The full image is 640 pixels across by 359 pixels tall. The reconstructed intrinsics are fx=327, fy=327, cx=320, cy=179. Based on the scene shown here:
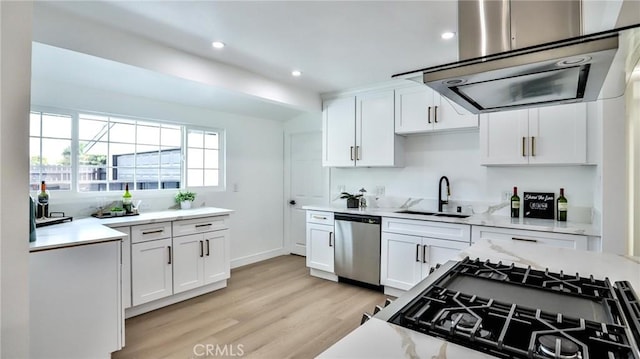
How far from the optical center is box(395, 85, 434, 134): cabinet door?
3.50 metres

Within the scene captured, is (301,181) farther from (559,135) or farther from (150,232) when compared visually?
(559,135)

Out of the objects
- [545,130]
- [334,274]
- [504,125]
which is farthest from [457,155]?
[334,274]

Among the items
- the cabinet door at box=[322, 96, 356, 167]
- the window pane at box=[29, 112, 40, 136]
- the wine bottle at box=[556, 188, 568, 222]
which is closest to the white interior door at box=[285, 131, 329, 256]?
the cabinet door at box=[322, 96, 356, 167]

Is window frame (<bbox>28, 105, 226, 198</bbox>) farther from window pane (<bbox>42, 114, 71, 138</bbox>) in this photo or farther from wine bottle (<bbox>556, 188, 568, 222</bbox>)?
wine bottle (<bbox>556, 188, 568, 222</bbox>)

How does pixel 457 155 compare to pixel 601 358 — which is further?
pixel 457 155

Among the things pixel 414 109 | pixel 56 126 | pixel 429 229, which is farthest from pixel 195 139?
pixel 429 229

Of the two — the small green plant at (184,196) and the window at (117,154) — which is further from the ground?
the window at (117,154)

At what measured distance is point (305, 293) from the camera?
3572 millimetres

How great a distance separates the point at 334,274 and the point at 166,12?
10.2ft

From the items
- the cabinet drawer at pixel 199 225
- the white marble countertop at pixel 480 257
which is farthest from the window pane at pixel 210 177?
the white marble countertop at pixel 480 257

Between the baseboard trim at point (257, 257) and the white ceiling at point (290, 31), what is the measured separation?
2.44m

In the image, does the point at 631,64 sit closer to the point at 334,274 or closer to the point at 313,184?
the point at 334,274

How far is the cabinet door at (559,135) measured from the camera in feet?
8.82

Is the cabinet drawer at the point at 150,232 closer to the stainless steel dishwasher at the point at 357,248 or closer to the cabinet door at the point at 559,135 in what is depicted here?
the stainless steel dishwasher at the point at 357,248
